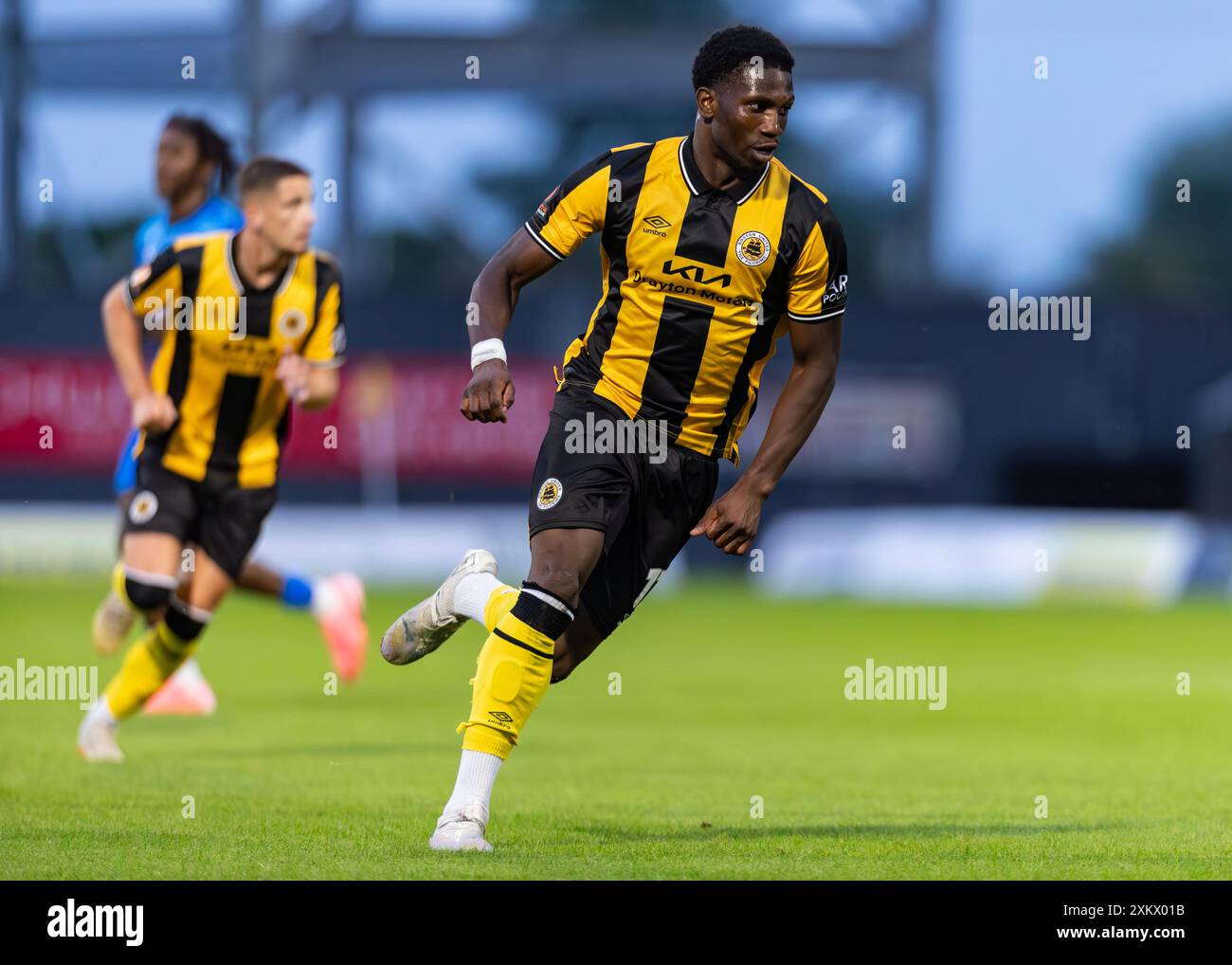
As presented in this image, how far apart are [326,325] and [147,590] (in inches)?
57.7

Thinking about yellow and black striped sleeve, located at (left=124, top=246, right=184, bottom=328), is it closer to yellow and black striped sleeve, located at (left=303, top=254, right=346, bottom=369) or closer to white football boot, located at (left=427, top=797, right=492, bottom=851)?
yellow and black striped sleeve, located at (left=303, top=254, right=346, bottom=369)

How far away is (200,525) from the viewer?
9.42m

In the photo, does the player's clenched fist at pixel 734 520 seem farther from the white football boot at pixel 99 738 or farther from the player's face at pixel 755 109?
the white football boot at pixel 99 738

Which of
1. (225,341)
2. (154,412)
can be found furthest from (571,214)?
(225,341)

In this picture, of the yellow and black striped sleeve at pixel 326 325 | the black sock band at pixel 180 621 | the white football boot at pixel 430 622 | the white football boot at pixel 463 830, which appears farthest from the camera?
the yellow and black striped sleeve at pixel 326 325

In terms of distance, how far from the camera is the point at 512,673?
21.4ft

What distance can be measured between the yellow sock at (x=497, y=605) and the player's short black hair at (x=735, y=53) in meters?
1.79

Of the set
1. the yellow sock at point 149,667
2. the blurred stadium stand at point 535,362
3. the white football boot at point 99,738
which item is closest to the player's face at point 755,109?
the yellow sock at point 149,667

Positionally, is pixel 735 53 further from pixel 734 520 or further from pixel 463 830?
pixel 463 830

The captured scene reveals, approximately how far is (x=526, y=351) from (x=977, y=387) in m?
6.43

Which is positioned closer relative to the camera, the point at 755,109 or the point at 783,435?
the point at 755,109

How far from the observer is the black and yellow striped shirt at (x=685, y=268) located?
692 centimetres
